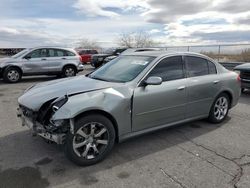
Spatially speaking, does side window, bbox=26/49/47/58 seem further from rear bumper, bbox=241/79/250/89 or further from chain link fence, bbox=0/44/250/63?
chain link fence, bbox=0/44/250/63

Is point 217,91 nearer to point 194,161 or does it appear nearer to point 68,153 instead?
point 194,161

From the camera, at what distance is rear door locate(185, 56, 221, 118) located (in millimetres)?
4879

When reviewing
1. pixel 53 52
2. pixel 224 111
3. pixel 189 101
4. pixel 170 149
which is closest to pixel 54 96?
pixel 170 149

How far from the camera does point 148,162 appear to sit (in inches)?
150

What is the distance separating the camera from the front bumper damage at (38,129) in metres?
3.42

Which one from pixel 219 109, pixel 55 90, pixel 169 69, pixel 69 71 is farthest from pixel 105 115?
pixel 69 71

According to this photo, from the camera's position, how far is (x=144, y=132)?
4250 mm

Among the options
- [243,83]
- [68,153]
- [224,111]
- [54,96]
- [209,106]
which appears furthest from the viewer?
[243,83]

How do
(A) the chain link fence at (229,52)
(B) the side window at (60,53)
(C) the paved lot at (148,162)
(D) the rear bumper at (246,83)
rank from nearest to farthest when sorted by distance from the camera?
(C) the paved lot at (148,162), (D) the rear bumper at (246,83), (B) the side window at (60,53), (A) the chain link fence at (229,52)

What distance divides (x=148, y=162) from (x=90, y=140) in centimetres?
92

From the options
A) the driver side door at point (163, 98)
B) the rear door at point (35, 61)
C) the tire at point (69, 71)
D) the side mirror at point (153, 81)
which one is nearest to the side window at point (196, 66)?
the driver side door at point (163, 98)

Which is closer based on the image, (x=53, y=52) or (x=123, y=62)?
(x=123, y=62)

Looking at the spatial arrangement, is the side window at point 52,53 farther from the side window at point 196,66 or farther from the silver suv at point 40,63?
the side window at point 196,66

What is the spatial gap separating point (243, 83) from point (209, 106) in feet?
13.1
